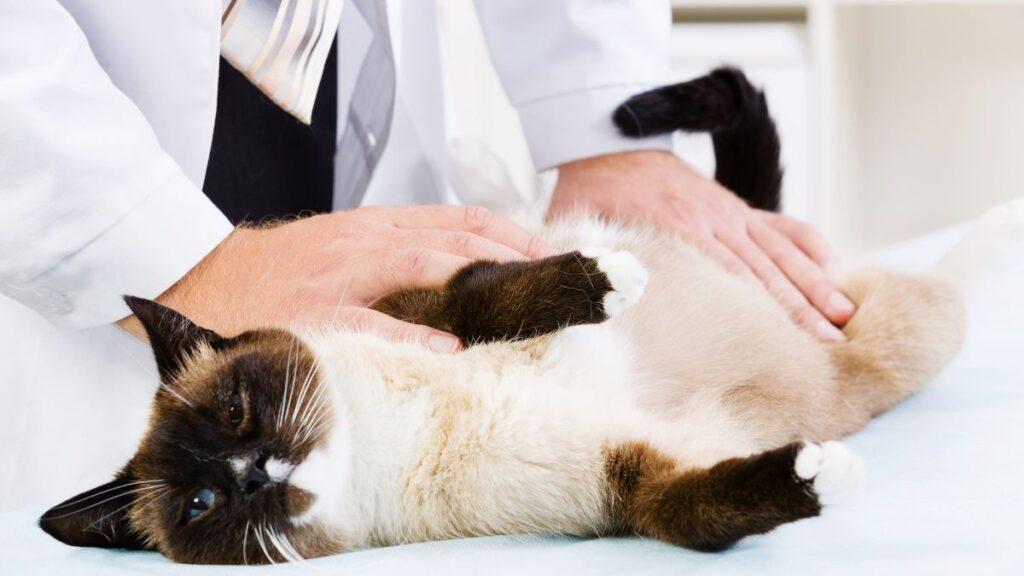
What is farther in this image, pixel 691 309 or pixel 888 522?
pixel 691 309

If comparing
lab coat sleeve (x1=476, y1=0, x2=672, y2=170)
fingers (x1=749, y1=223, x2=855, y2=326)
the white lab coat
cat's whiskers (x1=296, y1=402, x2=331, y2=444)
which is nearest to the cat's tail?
lab coat sleeve (x1=476, y1=0, x2=672, y2=170)

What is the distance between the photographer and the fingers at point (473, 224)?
1.13 meters

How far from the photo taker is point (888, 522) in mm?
798

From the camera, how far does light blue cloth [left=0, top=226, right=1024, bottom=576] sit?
0.72 meters

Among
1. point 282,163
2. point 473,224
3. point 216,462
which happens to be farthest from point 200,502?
point 282,163

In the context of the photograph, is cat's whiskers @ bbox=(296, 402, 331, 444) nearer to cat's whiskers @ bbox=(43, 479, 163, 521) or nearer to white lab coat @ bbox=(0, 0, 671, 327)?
cat's whiskers @ bbox=(43, 479, 163, 521)

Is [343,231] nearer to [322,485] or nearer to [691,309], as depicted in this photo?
[322,485]

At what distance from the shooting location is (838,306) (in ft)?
4.63

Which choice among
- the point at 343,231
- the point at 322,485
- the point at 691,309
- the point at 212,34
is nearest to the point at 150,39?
the point at 212,34

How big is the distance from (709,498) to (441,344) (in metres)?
0.33

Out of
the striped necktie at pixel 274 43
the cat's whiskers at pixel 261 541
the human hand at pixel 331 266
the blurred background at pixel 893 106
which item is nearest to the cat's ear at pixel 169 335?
the human hand at pixel 331 266

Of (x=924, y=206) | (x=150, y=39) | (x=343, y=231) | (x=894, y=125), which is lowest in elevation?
(x=924, y=206)

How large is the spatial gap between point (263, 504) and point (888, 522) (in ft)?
1.79

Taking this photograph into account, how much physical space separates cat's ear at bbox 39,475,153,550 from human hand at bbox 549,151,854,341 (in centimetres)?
77
